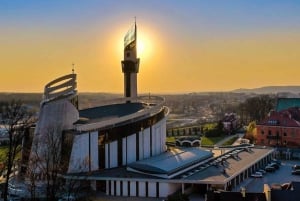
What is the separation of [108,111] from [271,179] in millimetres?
18235

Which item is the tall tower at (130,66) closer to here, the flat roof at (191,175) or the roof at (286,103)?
the flat roof at (191,175)

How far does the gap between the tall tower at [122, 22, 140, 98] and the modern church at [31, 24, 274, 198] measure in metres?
8.40

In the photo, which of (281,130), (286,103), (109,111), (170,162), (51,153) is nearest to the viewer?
(51,153)

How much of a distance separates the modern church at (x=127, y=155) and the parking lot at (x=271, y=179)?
1068 millimetres

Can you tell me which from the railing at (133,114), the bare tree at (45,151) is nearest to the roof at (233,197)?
the bare tree at (45,151)

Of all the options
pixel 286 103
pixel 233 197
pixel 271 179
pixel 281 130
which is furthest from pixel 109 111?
pixel 286 103

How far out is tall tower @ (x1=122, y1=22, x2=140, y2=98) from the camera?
59.8m

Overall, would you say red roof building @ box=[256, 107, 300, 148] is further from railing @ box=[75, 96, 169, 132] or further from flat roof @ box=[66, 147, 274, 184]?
flat roof @ box=[66, 147, 274, 184]

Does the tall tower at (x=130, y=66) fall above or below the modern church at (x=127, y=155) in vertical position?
above

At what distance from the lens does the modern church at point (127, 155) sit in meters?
40.8

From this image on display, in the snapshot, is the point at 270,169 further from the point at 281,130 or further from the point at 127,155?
the point at 127,155

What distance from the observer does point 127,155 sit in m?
46.0

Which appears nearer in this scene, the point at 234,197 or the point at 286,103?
the point at 234,197

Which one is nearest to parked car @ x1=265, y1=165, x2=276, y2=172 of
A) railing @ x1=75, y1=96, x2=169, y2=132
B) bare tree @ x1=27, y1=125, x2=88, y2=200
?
railing @ x1=75, y1=96, x2=169, y2=132
